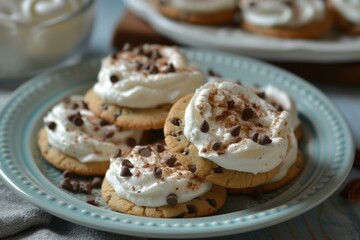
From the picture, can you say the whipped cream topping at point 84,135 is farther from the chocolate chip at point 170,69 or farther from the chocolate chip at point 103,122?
the chocolate chip at point 170,69

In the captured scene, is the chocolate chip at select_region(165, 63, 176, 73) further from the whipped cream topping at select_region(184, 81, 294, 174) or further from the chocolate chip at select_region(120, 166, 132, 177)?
the chocolate chip at select_region(120, 166, 132, 177)

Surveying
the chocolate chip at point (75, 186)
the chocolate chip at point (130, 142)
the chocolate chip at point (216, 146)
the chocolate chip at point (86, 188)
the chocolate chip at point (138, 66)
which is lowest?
the chocolate chip at point (86, 188)

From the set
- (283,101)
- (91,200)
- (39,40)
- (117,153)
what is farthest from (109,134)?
(39,40)

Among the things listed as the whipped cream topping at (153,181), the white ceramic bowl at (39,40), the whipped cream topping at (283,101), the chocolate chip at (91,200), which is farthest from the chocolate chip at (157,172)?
the white ceramic bowl at (39,40)

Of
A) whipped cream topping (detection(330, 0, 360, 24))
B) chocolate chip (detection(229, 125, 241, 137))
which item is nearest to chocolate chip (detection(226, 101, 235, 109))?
chocolate chip (detection(229, 125, 241, 137))

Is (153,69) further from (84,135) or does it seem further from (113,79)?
(84,135)

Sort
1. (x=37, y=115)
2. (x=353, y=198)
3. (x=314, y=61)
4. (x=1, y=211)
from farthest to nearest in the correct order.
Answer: (x=314, y=61), (x=37, y=115), (x=353, y=198), (x=1, y=211)

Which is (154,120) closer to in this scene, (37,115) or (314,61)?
(37,115)

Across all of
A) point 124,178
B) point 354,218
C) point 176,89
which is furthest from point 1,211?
point 354,218
